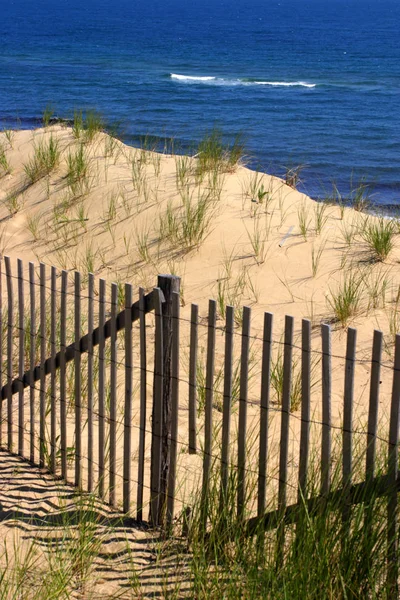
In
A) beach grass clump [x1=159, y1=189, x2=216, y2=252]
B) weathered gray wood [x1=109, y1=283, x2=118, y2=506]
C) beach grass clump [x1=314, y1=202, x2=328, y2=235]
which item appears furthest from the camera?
beach grass clump [x1=314, y1=202, x2=328, y2=235]

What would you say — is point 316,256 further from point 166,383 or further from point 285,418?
point 285,418

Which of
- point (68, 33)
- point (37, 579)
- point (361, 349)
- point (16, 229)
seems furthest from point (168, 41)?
point (37, 579)

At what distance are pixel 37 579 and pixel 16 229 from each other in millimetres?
6337

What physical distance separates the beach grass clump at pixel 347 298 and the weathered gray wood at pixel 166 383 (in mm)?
3201

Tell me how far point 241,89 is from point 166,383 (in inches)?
1039

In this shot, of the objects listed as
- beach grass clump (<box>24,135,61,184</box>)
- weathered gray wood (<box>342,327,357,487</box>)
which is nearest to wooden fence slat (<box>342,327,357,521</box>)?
weathered gray wood (<box>342,327,357,487</box>)

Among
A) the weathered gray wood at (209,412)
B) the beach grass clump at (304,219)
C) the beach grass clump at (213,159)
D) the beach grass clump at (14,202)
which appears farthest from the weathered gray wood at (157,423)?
the beach grass clump at (14,202)

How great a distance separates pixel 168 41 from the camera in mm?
51469

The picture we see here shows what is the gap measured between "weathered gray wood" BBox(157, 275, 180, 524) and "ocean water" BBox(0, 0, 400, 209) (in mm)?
8554

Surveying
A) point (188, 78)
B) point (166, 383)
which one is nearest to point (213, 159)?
point (166, 383)

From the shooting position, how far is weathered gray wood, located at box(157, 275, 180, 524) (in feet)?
13.4

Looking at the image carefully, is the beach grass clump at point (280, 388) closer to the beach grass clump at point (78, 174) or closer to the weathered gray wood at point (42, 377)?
the weathered gray wood at point (42, 377)

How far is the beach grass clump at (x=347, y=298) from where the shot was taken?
7098mm

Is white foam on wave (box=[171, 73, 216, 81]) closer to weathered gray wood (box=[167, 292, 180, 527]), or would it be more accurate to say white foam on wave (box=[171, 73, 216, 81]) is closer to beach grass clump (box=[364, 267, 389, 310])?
beach grass clump (box=[364, 267, 389, 310])
